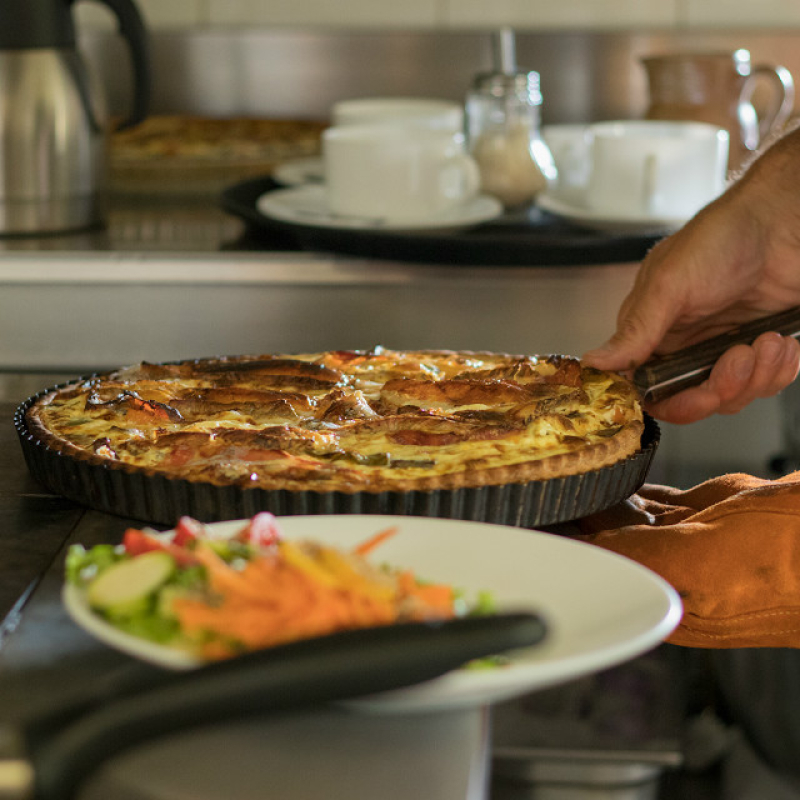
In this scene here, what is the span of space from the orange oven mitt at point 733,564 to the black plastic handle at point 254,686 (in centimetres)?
40

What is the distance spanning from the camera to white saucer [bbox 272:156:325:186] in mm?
2307

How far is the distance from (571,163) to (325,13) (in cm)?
115

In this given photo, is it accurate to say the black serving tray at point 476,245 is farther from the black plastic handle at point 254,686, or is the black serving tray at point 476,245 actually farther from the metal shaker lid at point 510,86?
the black plastic handle at point 254,686

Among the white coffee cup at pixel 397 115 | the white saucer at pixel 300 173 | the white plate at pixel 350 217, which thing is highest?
the white coffee cup at pixel 397 115

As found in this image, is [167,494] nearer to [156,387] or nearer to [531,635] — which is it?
[156,387]

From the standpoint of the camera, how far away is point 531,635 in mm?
607

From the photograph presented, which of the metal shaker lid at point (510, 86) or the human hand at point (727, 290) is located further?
the metal shaker lid at point (510, 86)

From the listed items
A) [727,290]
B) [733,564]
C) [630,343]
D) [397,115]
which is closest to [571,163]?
[397,115]

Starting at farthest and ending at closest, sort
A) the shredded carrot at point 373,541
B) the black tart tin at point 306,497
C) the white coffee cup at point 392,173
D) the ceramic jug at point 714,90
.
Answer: the ceramic jug at point 714,90
the white coffee cup at point 392,173
the black tart tin at point 306,497
the shredded carrot at point 373,541

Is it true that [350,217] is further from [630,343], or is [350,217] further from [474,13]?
[474,13]

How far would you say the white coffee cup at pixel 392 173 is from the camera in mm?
1930

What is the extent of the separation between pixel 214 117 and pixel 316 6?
40cm

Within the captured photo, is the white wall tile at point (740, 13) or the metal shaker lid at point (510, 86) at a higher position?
the white wall tile at point (740, 13)

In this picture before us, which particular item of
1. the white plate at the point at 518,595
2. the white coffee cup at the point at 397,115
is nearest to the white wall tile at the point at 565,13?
→ the white coffee cup at the point at 397,115
